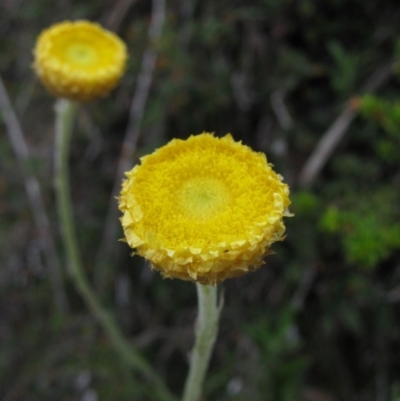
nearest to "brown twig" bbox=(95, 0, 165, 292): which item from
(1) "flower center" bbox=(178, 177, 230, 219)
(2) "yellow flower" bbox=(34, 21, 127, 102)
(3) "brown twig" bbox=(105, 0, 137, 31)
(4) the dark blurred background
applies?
(4) the dark blurred background

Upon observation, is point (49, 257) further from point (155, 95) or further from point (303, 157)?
point (303, 157)

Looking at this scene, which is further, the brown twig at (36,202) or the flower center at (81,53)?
the brown twig at (36,202)

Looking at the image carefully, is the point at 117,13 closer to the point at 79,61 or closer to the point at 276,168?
the point at 79,61

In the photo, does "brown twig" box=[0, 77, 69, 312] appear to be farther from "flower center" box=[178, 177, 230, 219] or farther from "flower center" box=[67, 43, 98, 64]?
"flower center" box=[178, 177, 230, 219]

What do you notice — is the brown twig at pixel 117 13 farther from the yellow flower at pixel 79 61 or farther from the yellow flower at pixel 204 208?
the yellow flower at pixel 204 208

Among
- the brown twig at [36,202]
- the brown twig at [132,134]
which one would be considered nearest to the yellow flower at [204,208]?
the brown twig at [132,134]

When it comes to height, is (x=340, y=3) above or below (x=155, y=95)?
above

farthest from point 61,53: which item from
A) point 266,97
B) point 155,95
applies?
point 266,97
